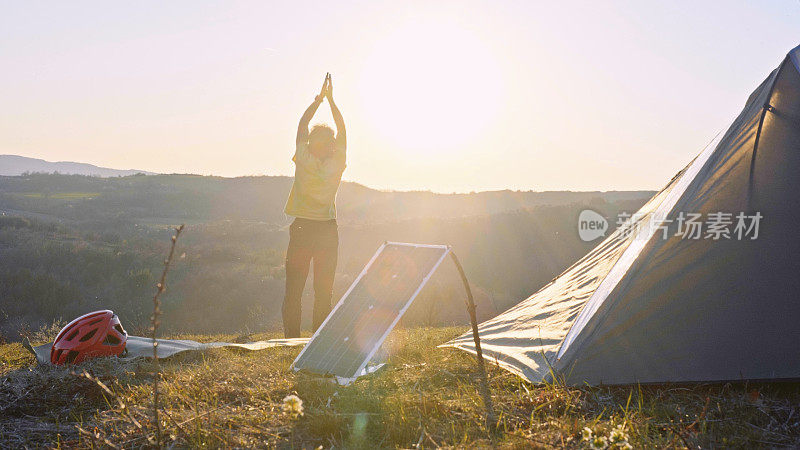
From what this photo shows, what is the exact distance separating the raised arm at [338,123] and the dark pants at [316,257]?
86cm

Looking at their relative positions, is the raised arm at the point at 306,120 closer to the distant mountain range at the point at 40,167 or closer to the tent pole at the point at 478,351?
the tent pole at the point at 478,351

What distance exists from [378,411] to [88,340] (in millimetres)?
3212

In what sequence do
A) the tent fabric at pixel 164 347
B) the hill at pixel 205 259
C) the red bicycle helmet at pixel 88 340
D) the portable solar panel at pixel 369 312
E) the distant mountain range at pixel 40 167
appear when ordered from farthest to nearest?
the distant mountain range at pixel 40 167 → the hill at pixel 205 259 → the tent fabric at pixel 164 347 → the red bicycle helmet at pixel 88 340 → the portable solar panel at pixel 369 312

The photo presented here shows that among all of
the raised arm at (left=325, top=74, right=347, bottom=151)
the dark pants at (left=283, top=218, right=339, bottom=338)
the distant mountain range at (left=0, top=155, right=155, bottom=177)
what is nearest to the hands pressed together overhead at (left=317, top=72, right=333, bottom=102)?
the raised arm at (left=325, top=74, right=347, bottom=151)

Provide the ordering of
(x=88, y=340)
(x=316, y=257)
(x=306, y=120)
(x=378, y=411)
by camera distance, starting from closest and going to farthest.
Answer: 1. (x=378, y=411)
2. (x=88, y=340)
3. (x=306, y=120)
4. (x=316, y=257)

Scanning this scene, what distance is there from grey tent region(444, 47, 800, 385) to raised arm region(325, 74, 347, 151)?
306 centimetres

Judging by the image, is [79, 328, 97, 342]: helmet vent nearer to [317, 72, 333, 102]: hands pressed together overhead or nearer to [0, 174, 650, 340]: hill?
[0, 174, 650, 340]: hill

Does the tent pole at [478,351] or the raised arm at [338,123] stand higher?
the raised arm at [338,123]

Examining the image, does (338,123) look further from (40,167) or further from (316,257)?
(40,167)

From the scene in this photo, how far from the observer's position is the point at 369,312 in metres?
4.54

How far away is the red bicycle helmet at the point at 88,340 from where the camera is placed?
16.3 ft

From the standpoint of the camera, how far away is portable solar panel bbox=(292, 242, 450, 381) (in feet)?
13.9

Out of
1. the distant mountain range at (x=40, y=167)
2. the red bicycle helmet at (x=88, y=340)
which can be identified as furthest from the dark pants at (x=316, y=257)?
the distant mountain range at (x=40, y=167)

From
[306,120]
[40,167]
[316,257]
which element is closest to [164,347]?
[316,257]
